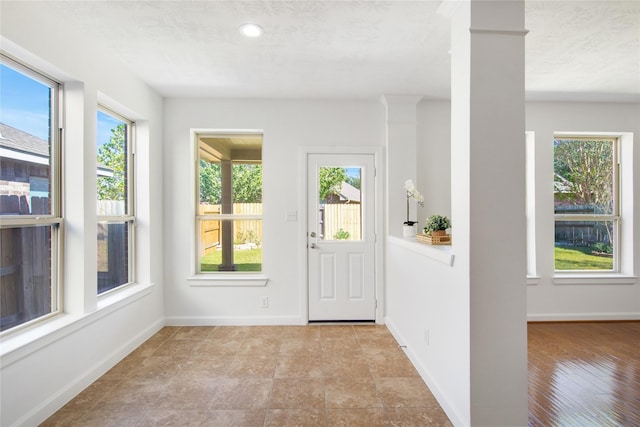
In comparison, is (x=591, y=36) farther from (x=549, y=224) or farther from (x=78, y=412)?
(x=78, y=412)

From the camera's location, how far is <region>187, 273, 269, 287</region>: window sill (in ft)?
11.5

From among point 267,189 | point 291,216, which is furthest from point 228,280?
point 267,189

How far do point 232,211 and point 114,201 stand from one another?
118cm

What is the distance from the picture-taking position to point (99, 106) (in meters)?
2.68

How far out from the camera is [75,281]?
2227mm

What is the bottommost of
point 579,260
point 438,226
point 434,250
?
point 579,260

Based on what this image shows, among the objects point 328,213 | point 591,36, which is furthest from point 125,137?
point 591,36

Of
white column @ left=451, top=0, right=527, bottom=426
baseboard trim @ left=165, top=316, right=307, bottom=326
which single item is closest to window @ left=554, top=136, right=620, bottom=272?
white column @ left=451, top=0, right=527, bottom=426

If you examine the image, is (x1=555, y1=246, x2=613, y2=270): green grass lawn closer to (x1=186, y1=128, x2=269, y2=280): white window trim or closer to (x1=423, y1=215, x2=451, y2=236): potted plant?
(x1=423, y1=215, x2=451, y2=236): potted plant

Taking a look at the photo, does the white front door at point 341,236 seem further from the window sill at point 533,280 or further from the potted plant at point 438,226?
the window sill at point 533,280

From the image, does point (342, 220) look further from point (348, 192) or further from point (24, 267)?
point (24, 267)

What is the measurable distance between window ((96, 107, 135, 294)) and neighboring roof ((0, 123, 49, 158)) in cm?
50

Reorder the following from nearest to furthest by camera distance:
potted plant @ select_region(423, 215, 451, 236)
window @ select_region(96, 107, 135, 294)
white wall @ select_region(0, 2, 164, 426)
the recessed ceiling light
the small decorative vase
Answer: white wall @ select_region(0, 2, 164, 426) < the recessed ceiling light < potted plant @ select_region(423, 215, 451, 236) < window @ select_region(96, 107, 135, 294) < the small decorative vase

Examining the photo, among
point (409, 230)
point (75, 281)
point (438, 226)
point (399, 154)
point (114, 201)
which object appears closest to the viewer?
point (75, 281)
